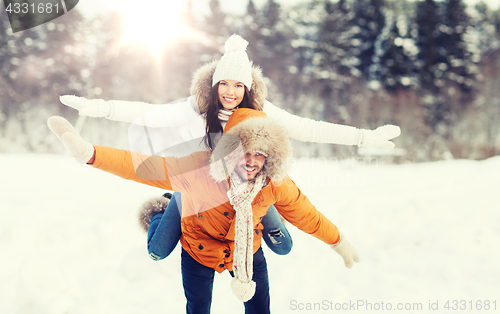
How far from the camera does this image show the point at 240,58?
2213 millimetres

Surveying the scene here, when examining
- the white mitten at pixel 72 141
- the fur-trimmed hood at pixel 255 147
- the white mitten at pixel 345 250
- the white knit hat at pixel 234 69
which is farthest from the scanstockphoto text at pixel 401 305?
the white mitten at pixel 72 141

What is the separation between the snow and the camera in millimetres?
2445

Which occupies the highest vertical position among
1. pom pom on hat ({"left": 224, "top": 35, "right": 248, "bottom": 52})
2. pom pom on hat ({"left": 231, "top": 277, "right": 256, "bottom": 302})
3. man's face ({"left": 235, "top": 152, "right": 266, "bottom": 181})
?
pom pom on hat ({"left": 224, "top": 35, "right": 248, "bottom": 52})

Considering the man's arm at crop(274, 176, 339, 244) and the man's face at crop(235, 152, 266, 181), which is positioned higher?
the man's face at crop(235, 152, 266, 181)

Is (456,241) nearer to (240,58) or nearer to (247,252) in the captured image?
(247,252)

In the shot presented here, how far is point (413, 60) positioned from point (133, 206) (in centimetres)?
1493

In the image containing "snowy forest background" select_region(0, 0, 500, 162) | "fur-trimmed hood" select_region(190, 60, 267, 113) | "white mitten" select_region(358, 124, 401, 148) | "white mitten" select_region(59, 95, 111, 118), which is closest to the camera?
"white mitten" select_region(59, 95, 111, 118)


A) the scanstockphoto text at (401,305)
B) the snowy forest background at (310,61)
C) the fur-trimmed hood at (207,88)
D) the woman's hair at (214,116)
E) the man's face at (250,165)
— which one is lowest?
the scanstockphoto text at (401,305)

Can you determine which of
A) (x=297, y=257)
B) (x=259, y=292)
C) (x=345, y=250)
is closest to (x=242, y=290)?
(x=259, y=292)

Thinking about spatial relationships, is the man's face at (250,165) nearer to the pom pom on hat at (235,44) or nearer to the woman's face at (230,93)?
the woman's face at (230,93)

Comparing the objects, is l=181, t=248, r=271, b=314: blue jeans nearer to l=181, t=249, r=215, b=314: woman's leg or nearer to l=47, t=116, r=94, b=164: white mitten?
l=181, t=249, r=215, b=314: woman's leg

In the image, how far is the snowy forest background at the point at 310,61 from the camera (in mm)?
13234

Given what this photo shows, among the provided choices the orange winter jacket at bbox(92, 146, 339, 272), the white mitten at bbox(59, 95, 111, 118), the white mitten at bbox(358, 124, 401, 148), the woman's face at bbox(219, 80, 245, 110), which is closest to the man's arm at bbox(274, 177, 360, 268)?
the orange winter jacket at bbox(92, 146, 339, 272)

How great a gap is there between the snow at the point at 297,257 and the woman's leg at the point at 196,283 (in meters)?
0.78
